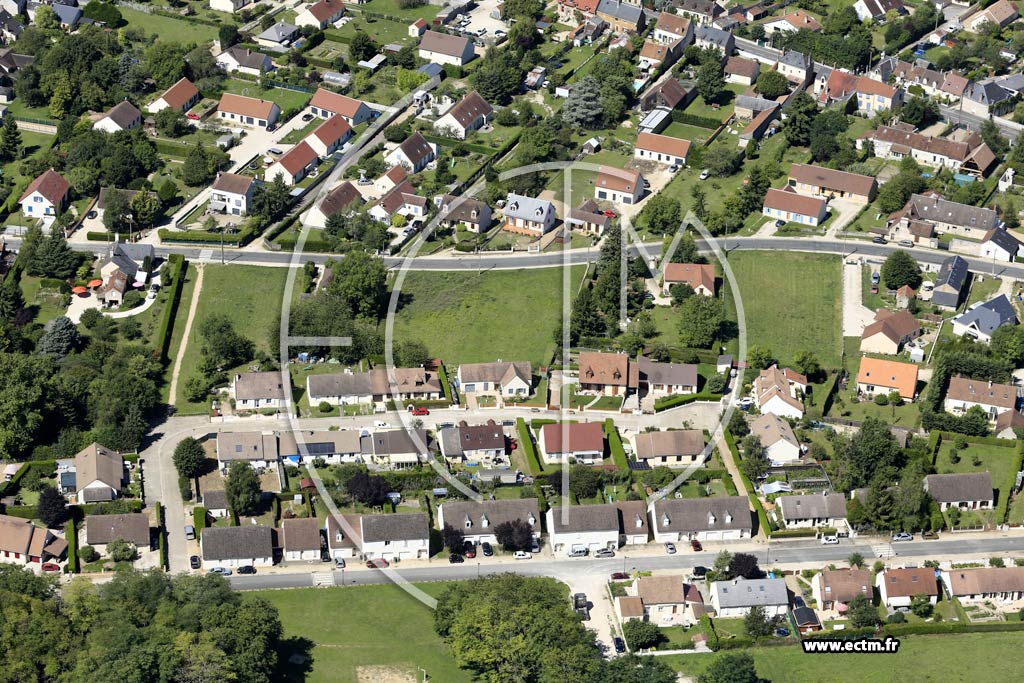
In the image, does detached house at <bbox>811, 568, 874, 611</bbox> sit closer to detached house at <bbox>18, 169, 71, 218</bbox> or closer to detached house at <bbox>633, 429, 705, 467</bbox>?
detached house at <bbox>633, 429, 705, 467</bbox>

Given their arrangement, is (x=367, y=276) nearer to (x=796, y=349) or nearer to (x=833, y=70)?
(x=796, y=349)

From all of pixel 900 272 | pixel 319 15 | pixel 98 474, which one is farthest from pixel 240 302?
pixel 319 15

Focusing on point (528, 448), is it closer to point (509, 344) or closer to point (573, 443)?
point (573, 443)

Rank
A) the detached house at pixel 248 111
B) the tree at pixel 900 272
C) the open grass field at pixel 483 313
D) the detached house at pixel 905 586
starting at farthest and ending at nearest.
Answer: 1. the detached house at pixel 248 111
2. the tree at pixel 900 272
3. the open grass field at pixel 483 313
4. the detached house at pixel 905 586

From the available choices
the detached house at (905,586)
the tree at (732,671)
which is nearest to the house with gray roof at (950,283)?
the detached house at (905,586)

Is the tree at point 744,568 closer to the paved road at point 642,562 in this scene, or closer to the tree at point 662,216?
the paved road at point 642,562

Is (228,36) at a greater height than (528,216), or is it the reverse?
(228,36)
